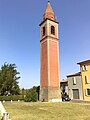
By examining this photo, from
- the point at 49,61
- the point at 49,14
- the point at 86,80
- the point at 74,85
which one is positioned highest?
the point at 49,14

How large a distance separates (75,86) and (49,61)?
11815mm

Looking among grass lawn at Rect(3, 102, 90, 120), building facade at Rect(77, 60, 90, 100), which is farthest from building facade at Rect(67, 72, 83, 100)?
grass lawn at Rect(3, 102, 90, 120)

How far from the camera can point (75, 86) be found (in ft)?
141

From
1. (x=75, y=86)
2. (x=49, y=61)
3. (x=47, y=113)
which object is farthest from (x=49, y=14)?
(x=47, y=113)

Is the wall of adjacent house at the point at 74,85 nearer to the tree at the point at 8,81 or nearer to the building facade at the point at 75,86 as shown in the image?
the building facade at the point at 75,86

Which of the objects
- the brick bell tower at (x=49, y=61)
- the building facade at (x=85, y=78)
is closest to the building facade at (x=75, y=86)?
the building facade at (x=85, y=78)

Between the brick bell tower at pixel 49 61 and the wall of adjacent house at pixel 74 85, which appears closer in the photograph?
the brick bell tower at pixel 49 61

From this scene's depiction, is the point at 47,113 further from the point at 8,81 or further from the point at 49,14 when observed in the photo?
the point at 8,81

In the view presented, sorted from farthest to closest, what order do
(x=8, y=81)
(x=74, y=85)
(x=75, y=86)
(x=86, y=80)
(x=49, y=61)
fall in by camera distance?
(x=8, y=81), (x=74, y=85), (x=75, y=86), (x=86, y=80), (x=49, y=61)

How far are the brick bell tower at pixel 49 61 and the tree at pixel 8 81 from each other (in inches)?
640

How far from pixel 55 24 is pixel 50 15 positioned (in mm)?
2662

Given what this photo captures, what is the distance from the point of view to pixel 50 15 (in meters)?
41.1

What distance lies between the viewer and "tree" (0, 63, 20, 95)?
49625mm

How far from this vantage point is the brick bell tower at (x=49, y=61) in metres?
34.9
